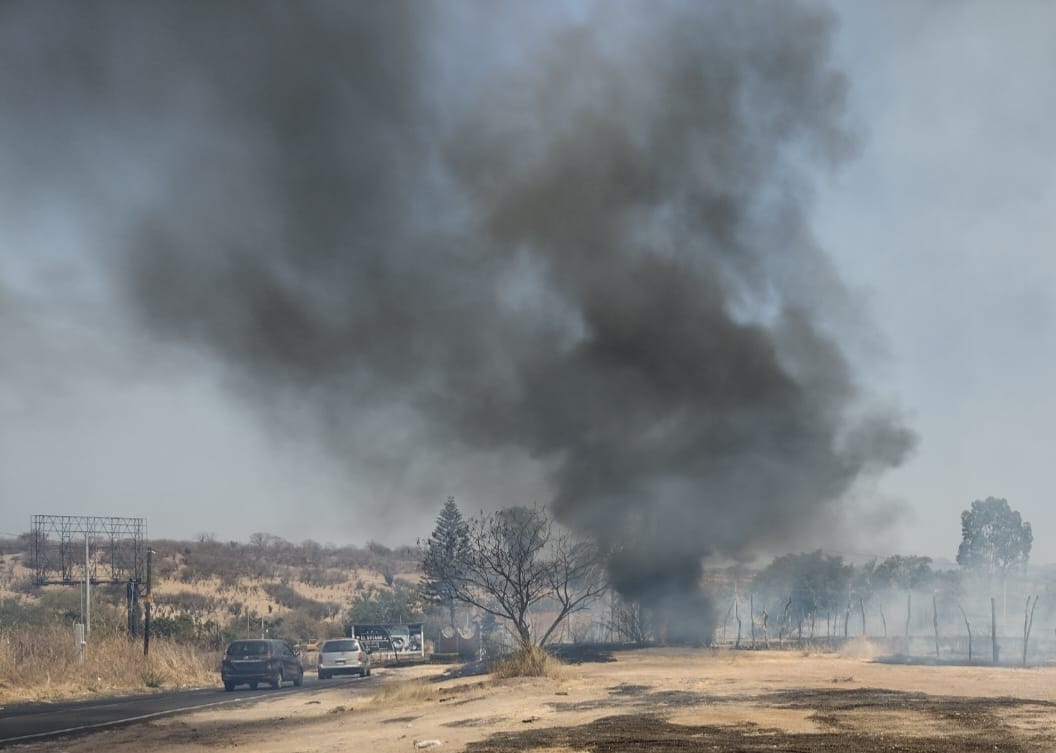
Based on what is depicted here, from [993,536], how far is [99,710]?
7895cm

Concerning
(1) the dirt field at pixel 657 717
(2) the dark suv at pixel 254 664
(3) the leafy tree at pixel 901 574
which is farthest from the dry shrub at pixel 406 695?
(3) the leafy tree at pixel 901 574

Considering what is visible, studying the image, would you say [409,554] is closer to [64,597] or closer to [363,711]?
[64,597]

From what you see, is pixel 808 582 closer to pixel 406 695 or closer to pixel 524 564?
pixel 524 564

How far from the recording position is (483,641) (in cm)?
5719

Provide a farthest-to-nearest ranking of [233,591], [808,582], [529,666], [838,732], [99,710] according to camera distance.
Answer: [233,591] < [808,582] < [529,666] < [99,710] < [838,732]

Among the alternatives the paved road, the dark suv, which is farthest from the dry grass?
the dark suv

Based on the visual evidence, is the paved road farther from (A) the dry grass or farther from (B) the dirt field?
(A) the dry grass

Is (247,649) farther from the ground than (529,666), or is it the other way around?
(529,666)

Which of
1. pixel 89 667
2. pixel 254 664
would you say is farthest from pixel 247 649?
pixel 89 667

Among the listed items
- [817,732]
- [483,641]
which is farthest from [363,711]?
[483,641]

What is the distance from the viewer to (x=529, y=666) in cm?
3073

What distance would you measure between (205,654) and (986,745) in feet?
154

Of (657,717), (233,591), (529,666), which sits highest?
(657,717)

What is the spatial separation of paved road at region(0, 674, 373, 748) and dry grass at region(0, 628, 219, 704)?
2522 mm
